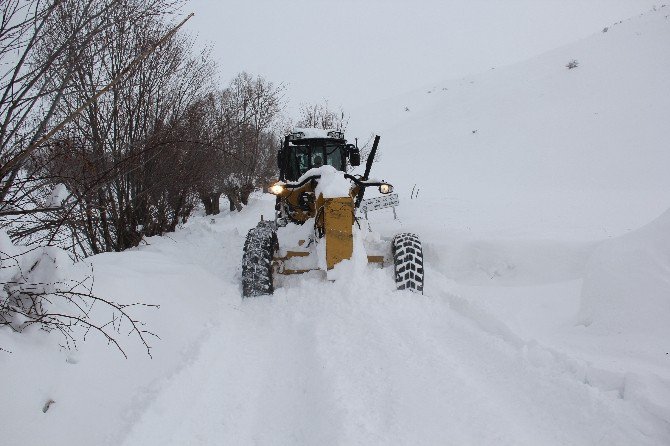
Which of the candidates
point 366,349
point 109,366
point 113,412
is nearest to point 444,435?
point 366,349

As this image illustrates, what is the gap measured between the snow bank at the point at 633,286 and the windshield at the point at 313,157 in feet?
14.9

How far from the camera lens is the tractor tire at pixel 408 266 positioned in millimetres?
5258

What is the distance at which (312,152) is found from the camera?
772 cm

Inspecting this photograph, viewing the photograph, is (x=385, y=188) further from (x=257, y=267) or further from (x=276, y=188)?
(x=257, y=267)

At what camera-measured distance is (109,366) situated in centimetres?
310

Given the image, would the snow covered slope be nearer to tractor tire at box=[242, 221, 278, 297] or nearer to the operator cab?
the operator cab

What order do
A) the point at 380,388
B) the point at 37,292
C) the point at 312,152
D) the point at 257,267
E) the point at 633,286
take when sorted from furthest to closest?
the point at 312,152
the point at 257,267
the point at 633,286
the point at 380,388
the point at 37,292

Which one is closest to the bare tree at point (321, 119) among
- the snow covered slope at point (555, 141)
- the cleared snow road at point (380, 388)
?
the snow covered slope at point (555, 141)

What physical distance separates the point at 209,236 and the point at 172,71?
369 cm

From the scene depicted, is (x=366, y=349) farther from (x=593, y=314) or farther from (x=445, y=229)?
(x=445, y=229)

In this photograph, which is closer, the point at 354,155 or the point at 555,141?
the point at 354,155

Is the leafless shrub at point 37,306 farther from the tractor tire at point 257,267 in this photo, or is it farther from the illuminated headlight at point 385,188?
the illuminated headlight at point 385,188

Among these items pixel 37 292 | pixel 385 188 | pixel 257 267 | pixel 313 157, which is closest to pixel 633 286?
pixel 385 188

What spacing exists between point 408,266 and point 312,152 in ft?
10.9
